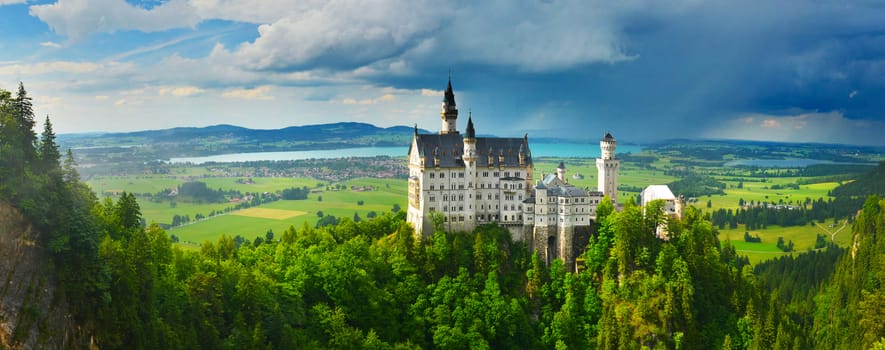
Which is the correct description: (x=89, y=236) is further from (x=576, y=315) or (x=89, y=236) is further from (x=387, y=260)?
(x=576, y=315)

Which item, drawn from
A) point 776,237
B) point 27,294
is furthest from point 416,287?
point 776,237

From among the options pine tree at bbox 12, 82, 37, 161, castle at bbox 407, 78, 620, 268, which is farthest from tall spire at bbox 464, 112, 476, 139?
pine tree at bbox 12, 82, 37, 161

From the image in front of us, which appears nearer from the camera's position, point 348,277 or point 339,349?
point 339,349

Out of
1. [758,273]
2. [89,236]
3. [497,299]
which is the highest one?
[89,236]

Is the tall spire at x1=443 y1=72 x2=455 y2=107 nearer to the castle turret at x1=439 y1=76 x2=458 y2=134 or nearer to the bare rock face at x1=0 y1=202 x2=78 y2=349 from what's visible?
the castle turret at x1=439 y1=76 x2=458 y2=134

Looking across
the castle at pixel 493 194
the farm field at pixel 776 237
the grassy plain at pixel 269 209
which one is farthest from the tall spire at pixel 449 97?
the farm field at pixel 776 237

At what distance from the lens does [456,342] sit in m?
68.8

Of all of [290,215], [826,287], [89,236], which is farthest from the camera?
[290,215]

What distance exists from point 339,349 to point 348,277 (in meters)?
9.13

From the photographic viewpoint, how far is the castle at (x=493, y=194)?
259 ft

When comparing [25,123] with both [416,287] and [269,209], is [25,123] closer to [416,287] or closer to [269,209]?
[416,287]

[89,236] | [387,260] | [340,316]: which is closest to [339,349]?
[340,316]

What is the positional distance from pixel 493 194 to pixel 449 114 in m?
11.2

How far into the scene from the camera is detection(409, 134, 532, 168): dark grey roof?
80312 mm
